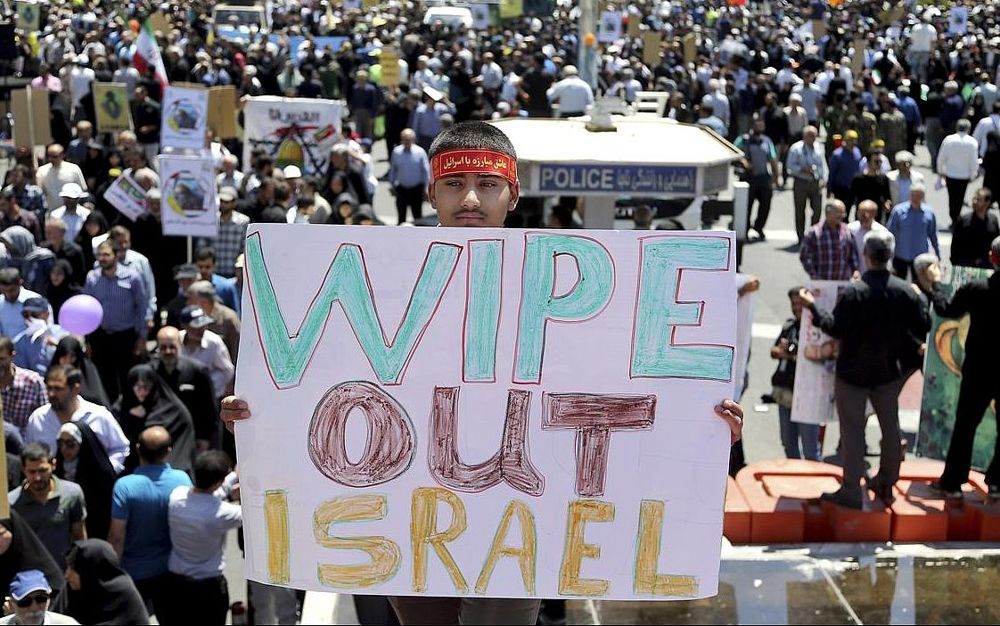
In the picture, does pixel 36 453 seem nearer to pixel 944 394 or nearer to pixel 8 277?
pixel 8 277

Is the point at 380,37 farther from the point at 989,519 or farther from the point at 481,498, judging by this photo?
the point at 481,498

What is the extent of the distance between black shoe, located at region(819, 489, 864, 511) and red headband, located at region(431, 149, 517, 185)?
4.98 meters

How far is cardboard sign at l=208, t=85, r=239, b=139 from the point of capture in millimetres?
17781

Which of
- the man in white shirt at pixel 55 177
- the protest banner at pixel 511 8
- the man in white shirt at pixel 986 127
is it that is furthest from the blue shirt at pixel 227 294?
the protest banner at pixel 511 8

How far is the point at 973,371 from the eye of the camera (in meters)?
7.98

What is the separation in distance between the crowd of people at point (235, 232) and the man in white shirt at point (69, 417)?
0.01 m

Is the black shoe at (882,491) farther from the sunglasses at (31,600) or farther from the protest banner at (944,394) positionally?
the sunglasses at (31,600)

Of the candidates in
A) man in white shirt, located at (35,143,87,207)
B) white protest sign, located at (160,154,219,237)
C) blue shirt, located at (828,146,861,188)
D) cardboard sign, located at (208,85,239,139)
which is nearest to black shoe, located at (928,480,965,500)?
white protest sign, located at (160,154,219,237)

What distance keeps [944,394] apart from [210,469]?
4.31 metres

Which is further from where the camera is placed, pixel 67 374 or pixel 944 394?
pixel 944 394

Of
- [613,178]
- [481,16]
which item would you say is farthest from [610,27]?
[613,178]

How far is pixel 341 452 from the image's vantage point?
11.6 ft

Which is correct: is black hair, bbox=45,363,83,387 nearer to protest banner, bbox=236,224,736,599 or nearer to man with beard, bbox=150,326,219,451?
man with beard, bbox=150,326,219,451

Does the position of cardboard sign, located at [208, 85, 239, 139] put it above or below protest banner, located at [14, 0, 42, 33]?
above
